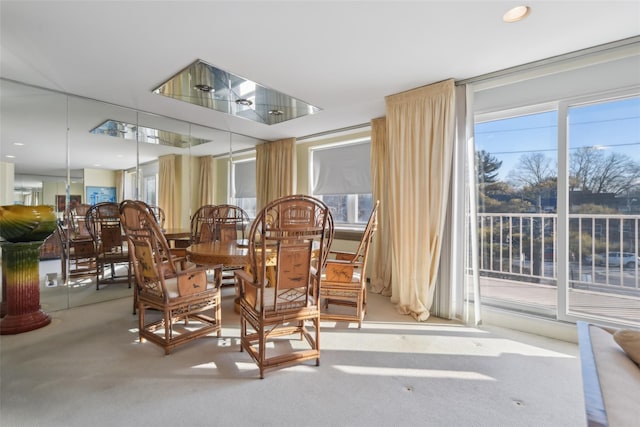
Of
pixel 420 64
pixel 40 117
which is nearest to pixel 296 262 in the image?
pixel 420 64

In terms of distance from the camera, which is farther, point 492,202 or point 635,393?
point 492,202

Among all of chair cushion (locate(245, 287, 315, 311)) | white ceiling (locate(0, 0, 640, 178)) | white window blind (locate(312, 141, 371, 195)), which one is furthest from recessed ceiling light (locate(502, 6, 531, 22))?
white window blind (locate(312, 141, 371, 195))

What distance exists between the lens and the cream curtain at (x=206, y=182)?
4434mm

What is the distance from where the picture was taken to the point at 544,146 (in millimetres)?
2820

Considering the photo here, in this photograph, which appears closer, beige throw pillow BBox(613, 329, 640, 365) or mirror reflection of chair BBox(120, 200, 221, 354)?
beige throw pillow BBox(613, 329, 640, 365)

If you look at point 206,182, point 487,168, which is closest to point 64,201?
point 206,182

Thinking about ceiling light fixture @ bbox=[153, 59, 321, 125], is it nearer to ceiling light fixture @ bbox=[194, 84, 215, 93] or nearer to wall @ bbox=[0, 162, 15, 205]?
ceiling light fixture @ bbox=[194, 84, 215, 93]

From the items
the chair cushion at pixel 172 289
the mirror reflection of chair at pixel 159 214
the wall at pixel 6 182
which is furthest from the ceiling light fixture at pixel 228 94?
the chair cushion at pixel 172 289

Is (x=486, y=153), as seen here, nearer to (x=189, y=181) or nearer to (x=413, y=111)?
(x=413, y=111)

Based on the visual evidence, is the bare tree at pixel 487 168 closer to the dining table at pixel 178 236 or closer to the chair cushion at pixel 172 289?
the chair cushion at pixel 172 289

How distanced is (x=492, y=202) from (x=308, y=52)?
2639mm

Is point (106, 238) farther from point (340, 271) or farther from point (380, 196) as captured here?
point (380, 196)

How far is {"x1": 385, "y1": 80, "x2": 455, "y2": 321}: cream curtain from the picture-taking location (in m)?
2.83

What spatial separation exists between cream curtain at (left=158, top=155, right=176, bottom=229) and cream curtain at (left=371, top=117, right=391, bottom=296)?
2.91 m
